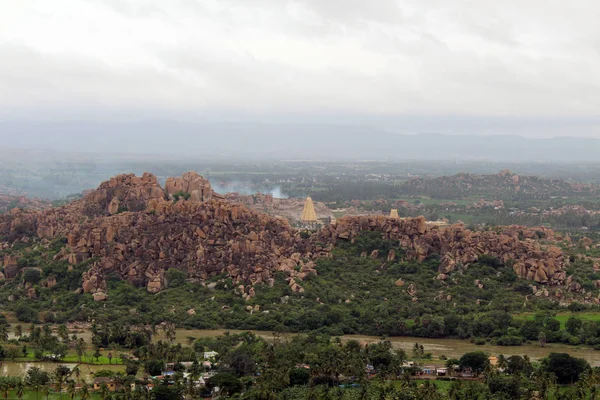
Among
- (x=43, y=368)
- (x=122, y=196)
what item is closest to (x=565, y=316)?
(x=43, y=368)

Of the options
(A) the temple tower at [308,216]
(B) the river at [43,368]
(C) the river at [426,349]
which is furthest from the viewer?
(A) the temple tower at [308,216]

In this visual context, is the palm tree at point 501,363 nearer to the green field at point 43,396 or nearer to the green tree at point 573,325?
the green tree at point 573,325

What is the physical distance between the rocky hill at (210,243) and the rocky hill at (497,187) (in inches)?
3272

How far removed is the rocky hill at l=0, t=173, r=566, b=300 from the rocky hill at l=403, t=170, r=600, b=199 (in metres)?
83.1

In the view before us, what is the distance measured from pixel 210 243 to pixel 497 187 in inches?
4240

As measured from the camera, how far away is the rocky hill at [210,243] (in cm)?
6512

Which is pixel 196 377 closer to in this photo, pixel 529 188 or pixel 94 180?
pixel 529 188

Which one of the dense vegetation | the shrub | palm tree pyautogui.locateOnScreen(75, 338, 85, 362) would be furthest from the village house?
the shrub

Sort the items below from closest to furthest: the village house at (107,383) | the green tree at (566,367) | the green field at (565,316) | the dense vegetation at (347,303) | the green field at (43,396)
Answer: the green field at (43,396) → the village house at (107,383) → the green tree at (566,367) → the dense vegetation at (347,303) → the green field at (565,316)

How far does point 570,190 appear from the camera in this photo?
6535 inches

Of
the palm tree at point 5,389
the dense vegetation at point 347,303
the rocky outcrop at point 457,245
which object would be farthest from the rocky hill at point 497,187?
the palm tree at point 5,389

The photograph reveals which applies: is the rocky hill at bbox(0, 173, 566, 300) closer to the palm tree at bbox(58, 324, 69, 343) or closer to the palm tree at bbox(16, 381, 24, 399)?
the palm tree at bbox(58, 324, 69, 343)

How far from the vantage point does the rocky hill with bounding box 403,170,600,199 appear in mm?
157625

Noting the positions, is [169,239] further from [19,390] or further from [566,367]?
[566,367]
